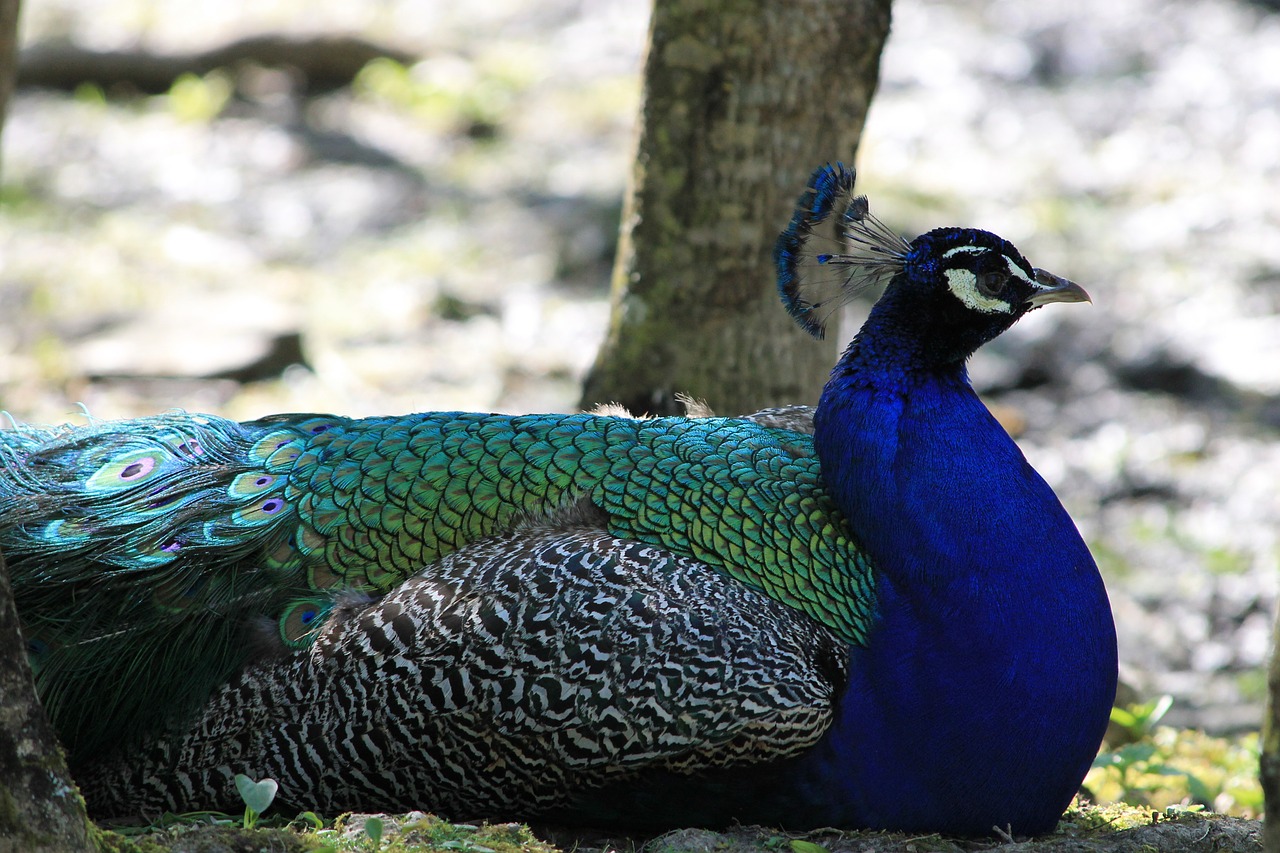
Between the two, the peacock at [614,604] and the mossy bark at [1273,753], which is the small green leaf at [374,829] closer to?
the peacock at [614,604]

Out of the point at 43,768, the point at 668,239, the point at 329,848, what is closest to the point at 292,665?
the point at 329,848

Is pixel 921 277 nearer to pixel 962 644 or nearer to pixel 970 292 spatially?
pixel 970 292

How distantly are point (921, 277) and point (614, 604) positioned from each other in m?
1.15

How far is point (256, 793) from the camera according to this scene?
258cm

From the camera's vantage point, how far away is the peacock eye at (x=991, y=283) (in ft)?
11.2

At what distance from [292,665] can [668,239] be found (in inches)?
75.6

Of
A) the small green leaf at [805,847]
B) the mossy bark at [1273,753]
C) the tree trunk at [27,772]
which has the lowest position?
the small green leaf at [805,847]

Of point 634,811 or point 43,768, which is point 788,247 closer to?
point 634,811

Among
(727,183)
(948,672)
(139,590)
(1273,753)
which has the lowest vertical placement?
(139,590)

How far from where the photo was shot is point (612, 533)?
3.25 metres

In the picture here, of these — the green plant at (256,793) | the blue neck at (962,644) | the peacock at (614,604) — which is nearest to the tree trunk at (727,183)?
the peacock at (614,604)

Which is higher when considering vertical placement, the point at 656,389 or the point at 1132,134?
the point at 1132,134

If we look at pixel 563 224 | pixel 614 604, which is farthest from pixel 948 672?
pixel 563 224

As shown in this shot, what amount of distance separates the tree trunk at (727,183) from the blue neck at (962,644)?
1126mm
